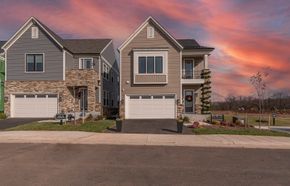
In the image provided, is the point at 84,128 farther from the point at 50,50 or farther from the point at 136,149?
the point at 50,50

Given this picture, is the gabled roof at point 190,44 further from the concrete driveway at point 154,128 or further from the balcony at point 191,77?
the concrete driveway at point 154,128

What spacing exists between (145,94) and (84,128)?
9259 mm

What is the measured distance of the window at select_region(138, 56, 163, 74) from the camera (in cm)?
3150

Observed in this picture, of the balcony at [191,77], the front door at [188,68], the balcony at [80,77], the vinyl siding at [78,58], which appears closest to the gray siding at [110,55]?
the vinyl siding at [78,58]

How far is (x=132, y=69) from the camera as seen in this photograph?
31.6 metres

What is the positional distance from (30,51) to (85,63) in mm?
5684

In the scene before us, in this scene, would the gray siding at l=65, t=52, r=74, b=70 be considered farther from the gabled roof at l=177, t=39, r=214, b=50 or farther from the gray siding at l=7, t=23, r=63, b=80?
the gabled roof at l=177, t=39, r=214, b=50

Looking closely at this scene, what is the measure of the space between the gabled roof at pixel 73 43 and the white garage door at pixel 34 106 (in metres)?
5.21

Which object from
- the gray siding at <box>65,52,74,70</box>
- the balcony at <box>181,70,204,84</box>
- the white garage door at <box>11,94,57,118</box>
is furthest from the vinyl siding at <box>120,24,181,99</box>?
the white garage door at <box>11,94,57,118</box>

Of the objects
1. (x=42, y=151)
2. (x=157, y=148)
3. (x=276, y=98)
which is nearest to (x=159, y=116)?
(x=157, y=148)

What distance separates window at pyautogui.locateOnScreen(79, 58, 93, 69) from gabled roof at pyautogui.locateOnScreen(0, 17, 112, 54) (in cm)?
74

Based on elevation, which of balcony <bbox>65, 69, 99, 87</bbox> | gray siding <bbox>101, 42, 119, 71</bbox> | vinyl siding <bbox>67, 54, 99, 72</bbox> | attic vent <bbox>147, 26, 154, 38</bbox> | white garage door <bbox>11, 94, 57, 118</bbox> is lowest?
Result: white garage door <bbox>11, 94, 57, 118</bbox>

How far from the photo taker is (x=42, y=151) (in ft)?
45.5

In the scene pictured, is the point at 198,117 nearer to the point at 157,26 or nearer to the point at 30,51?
the point at 157,26
